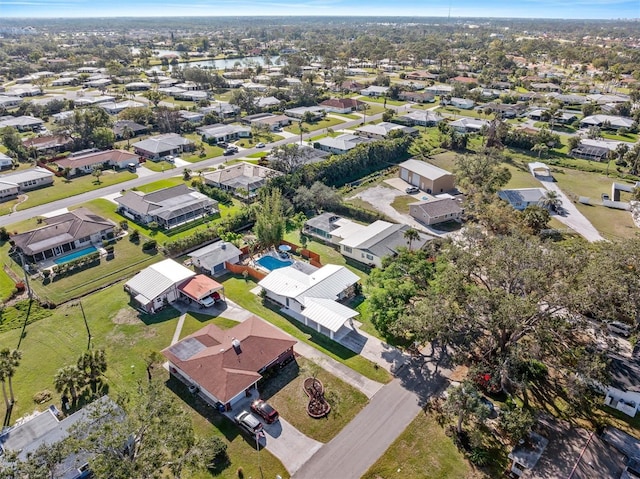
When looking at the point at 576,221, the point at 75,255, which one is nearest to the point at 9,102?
the point at 75,255

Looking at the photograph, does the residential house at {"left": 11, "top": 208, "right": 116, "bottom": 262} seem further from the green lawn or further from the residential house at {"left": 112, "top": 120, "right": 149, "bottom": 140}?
the residential house at {"left": 112, "top": 120, "right": 149, "bottom": 140}

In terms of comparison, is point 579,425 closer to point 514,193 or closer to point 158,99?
point 514,193

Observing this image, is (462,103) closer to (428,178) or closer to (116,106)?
(428,178)

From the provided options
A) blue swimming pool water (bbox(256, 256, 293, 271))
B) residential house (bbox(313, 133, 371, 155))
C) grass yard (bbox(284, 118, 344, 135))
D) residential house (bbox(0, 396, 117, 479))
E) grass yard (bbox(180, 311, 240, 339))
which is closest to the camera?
residential house (bbox(0, 396, 117, 479))

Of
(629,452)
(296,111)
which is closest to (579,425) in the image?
(629,452)

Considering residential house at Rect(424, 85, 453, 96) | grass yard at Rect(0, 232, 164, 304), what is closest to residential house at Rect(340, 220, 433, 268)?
grass yard at Rect(0, 232, 164, 304)

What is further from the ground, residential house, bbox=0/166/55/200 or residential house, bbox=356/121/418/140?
residential house, bbox=356/121/418/140

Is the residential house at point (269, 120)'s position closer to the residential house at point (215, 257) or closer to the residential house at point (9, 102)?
the residential house at point (215, 257)

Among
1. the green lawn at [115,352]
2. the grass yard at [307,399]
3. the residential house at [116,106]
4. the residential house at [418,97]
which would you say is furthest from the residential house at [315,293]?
the residential house at [418,97]
